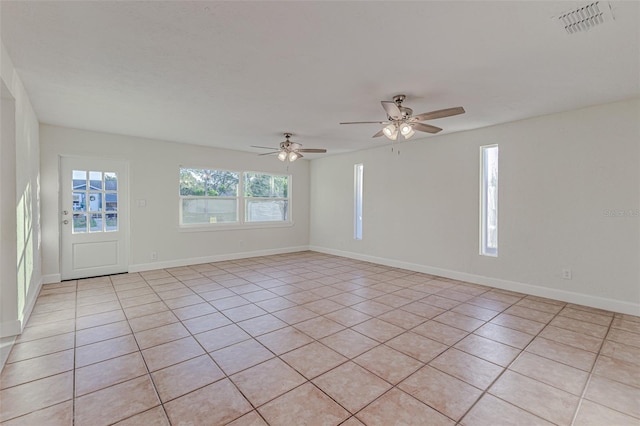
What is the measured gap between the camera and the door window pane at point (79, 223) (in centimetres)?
500

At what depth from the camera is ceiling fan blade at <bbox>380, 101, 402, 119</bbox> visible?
2.95 meters

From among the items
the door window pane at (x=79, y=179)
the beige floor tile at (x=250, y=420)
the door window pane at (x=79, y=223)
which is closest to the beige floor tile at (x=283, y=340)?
the beige floor tile at (x=250, y=420)

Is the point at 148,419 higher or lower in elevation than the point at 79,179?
lower

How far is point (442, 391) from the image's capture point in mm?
2086

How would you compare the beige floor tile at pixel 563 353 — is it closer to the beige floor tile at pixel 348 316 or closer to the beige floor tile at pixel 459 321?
the beige floor tile at pixel 459 321

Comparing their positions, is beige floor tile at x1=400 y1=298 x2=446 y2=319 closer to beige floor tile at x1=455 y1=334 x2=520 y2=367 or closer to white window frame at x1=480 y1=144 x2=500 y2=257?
beige floor tile at x1=455 y1=334 x2=520 y2=367

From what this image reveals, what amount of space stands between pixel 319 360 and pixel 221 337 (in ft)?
3.46

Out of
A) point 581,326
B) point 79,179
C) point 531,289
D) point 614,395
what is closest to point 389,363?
point 614,395

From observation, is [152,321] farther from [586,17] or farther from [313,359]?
[586,17]

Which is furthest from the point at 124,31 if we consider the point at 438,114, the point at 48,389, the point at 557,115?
the point at 557,115

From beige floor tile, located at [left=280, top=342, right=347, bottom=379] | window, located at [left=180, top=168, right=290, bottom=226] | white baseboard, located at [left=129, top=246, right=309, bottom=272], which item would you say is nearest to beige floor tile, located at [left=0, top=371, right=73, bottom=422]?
beige floor tile, located at [left=280, top=342, right=347, bottom=379]

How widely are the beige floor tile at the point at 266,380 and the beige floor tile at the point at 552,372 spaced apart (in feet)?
5.83

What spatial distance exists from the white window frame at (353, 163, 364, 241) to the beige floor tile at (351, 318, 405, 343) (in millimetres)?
3693

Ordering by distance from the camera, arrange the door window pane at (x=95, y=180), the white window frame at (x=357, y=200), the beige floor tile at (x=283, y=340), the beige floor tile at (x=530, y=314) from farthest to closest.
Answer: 1. the white window frame at (x=357, y=200)
2. the door window pane at (x=95, y=180)
3. the beige floor tile at (x=530, y=314)
4. the beige floor tile at (x=283, y=340)
